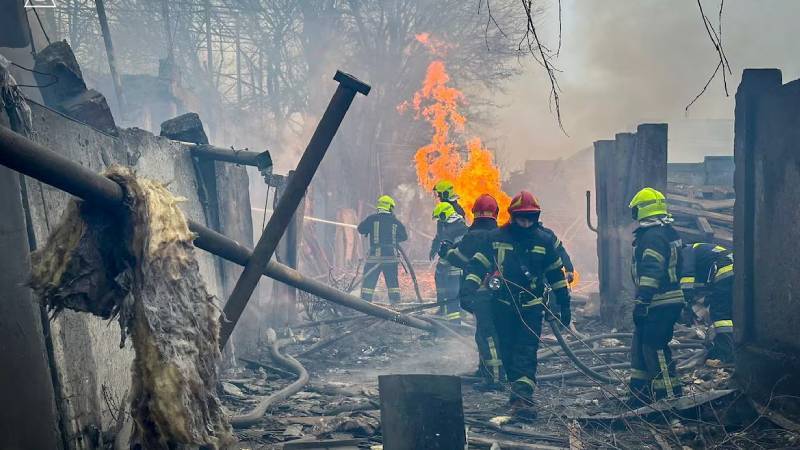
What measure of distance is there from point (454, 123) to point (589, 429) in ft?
63.4

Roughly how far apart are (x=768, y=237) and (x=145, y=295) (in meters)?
5.40

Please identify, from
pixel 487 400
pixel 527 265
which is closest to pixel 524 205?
pixel 527 265

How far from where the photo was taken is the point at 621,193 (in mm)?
10023

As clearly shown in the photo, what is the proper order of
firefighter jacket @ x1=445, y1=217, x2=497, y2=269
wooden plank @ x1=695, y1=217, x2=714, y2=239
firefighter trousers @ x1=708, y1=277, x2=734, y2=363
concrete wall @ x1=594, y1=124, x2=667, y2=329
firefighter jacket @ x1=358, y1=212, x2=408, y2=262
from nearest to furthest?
firefighter trousers @ x1=708, y1=277, x2=734, y2=363
firefighter jacket @ x1=445, y1=217, x2=497, y2=269
concrete wall @ x1=594, y1=124, x2=667, y2=329
wooden plank @ x1=695, y1=217, x2=714, y2=239
firefighter jacket @ x1=358, y1=212, x2=408, y2=262

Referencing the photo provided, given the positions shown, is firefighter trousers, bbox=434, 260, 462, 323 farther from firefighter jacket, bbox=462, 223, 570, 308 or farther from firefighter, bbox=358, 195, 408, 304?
firefighter jacket, bbox=462, 223, 570, 308

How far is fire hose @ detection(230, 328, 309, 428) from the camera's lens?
546cm

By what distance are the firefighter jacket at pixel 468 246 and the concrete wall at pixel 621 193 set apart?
3068 mm

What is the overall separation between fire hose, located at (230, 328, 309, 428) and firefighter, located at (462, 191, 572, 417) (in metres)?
2.18

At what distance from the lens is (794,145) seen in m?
5.44

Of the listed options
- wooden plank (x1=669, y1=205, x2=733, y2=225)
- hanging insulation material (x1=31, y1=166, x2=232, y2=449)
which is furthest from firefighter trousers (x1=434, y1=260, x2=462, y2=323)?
hanging insulation material (x1=31, y1=166, x2=232, y2=449)

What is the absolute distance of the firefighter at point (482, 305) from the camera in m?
7.50

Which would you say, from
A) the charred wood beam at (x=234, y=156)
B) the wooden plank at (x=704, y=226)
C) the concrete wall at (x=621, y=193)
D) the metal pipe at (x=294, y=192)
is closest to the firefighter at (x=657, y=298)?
the concrete wall at (x=621, y=193)

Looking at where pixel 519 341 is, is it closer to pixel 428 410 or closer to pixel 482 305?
pixel 482 305

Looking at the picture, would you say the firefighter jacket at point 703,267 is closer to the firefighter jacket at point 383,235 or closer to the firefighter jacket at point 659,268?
the firefighter jacket at point 659,268
